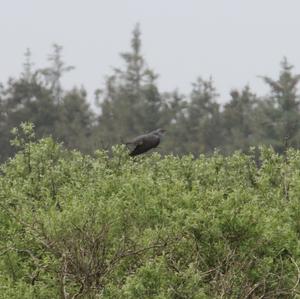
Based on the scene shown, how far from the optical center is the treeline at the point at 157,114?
72.8 metres

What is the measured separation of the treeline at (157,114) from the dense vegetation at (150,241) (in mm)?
51308

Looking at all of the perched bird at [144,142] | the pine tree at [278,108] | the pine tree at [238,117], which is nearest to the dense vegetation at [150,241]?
the perched bird at [144,142]

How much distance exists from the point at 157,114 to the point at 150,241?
6435 centimetres

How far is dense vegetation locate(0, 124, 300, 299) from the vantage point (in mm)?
15055

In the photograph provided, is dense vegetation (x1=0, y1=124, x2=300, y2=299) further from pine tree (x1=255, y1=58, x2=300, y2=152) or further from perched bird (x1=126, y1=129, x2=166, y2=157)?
pine tree (x1=255, y1=58, x2=300, y2=152)

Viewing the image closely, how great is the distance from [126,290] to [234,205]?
3.53 metres

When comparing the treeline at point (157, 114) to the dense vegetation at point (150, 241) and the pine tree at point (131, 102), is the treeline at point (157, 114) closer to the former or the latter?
the pine tree at point (131, 102)

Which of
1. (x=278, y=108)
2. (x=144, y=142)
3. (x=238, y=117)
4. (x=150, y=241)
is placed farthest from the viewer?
(x=238, y=117)

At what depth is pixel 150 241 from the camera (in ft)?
53.4

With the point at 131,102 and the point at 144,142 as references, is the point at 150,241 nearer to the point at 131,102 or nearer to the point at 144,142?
the point at 144,142

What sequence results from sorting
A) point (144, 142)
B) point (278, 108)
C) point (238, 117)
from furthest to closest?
point (238, 117)
point (278, 108)
point (144, 142)

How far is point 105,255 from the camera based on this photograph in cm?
1555

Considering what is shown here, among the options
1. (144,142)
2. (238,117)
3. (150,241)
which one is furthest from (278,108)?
(150,241)

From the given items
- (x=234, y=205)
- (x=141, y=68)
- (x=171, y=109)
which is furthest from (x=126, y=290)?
(x=141, y=68)
